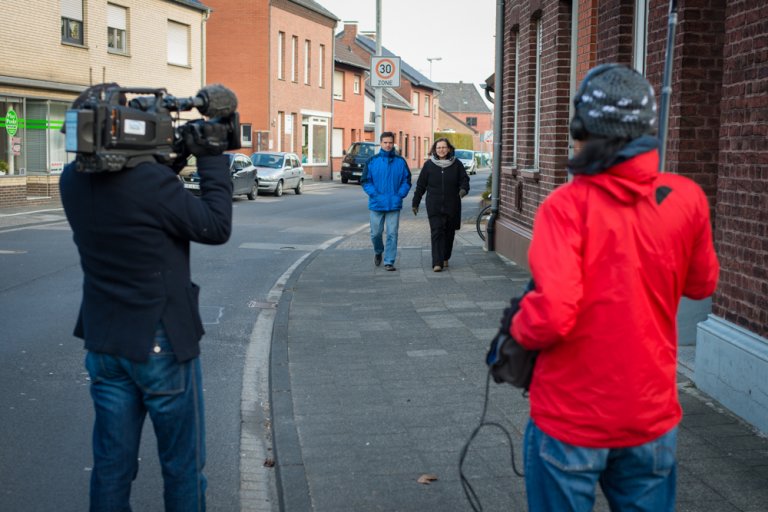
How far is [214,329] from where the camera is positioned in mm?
9844

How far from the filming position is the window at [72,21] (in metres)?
28.2

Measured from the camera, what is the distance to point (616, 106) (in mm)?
2754

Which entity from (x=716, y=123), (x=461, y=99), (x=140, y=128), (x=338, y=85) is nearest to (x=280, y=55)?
(x=338, y=85)

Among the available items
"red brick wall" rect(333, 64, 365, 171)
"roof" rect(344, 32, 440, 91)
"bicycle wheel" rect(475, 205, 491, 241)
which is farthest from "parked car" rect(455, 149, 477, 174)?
"bicycle wheel" rect(475, 205, 491, 241)

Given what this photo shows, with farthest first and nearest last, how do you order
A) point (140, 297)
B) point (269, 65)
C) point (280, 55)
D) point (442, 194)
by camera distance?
point (280, 55)
point (269, 65)
point (442, 194)
point (140, 297)

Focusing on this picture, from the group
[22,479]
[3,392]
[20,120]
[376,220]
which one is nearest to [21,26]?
[20,120]

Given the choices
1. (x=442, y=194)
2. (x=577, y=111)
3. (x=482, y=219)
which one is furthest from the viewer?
(x=482, y=219)

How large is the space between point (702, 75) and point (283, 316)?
4.66 metres

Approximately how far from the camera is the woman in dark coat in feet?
44.7

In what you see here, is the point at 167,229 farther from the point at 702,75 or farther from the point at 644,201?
the point at 702,75

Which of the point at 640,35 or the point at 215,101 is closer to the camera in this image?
the point at 215,101

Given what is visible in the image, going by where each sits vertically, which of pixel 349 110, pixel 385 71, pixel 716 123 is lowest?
pixel 716 123

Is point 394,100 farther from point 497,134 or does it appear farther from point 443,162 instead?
point 443,162

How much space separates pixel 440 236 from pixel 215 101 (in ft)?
33.4
